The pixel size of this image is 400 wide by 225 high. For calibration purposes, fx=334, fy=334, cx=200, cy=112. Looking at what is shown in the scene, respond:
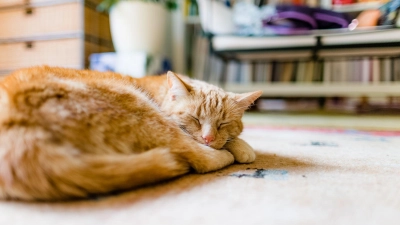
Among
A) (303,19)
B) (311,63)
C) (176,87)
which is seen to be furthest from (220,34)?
(176,87)

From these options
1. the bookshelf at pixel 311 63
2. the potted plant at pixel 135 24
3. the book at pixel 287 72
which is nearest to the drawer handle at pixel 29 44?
the potted plant at pixel 135 24

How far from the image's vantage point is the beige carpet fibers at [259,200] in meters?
0.58

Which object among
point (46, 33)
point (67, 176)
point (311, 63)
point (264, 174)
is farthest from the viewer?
point (311, 63)

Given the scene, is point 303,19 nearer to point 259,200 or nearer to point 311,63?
point 311,63

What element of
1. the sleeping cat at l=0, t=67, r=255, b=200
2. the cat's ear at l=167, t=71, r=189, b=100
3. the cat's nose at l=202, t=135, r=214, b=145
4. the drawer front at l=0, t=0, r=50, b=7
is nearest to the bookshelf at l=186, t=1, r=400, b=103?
the drawer front at l=0, t=0, r=50, b=7

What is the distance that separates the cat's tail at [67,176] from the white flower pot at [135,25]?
7.20 ft

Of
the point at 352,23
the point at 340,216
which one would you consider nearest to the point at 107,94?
the point at 340,216

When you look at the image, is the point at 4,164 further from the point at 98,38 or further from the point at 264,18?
the point at 98,38

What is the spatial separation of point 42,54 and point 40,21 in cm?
26

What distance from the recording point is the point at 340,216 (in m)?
0.60

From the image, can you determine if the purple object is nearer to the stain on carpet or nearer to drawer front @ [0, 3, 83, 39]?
drawer front @ [0, 3, 83, 39]

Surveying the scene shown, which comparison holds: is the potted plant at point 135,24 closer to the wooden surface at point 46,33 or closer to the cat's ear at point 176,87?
the wooden surface at point 46,33

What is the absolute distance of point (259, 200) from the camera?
675 mm

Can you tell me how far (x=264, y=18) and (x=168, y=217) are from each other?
220 cm
